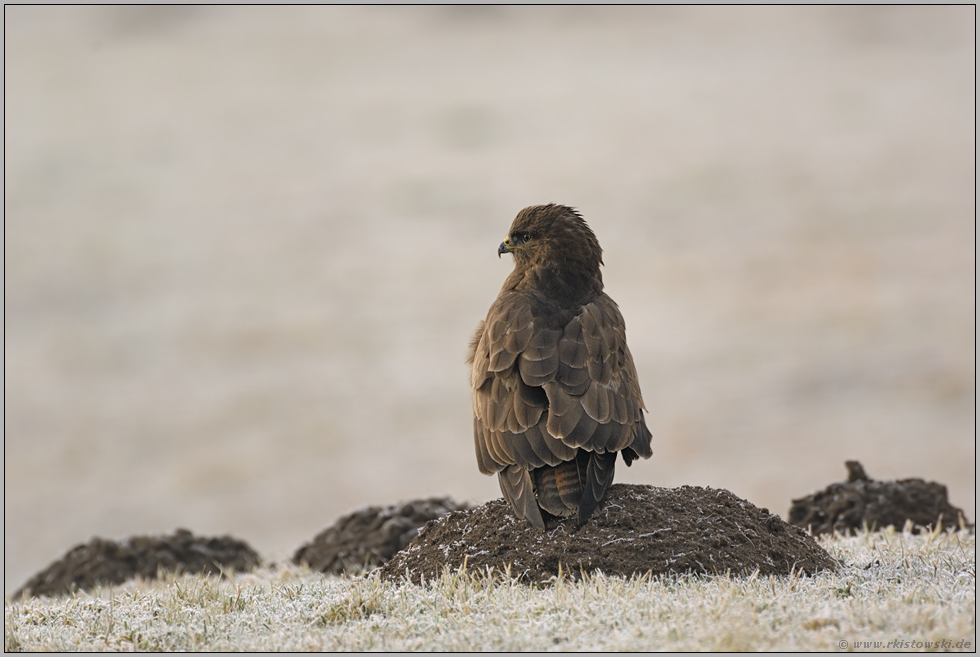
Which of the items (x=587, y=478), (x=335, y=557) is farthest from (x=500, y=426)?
(x=335, y=557)

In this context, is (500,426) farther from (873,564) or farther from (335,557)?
(335,557)

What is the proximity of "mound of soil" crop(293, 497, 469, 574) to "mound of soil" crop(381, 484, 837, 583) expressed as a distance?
2772mm

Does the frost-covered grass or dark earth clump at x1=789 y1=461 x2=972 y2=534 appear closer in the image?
the frost-covered grass

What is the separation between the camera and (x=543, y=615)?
531cm

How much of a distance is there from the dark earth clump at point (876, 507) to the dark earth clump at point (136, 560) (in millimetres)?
6051

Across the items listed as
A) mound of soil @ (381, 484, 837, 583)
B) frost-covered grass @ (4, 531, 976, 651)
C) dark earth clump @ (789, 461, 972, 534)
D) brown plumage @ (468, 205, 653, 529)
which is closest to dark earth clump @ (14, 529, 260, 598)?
frost-covered grass @ (4, 531, 976, 651)

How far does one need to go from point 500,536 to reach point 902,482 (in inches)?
222

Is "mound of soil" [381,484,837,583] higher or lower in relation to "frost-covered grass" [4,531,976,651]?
higher

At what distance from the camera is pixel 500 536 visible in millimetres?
6719

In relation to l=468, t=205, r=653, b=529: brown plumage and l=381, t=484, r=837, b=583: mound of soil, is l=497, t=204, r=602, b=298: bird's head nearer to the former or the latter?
l=468, t=205, r=653, b=529: brown plumage

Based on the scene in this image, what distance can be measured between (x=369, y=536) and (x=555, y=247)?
404cm

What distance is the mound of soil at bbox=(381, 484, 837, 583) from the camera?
6.29 meters

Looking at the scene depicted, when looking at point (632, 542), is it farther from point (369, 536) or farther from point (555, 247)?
point (369, 536)

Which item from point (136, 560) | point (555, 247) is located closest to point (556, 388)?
point (555, 247)
